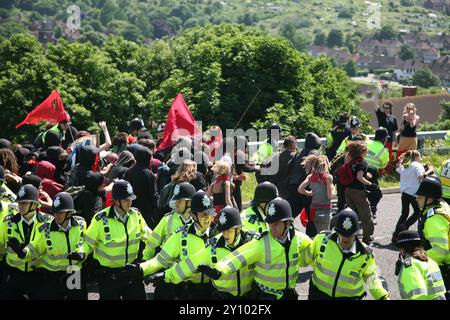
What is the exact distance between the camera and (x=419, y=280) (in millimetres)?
7656

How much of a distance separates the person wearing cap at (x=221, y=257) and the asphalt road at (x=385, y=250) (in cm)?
162

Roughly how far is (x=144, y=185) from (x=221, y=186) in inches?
39.3

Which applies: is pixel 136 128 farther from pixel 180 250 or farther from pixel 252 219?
pixel 180 250

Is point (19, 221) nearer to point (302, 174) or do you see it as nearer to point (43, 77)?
point (302, 174)

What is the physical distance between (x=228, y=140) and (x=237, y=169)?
3.35ft

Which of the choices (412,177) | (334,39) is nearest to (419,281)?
(412,177)

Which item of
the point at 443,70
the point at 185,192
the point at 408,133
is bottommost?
the point at 443,70

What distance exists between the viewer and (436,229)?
9266mm

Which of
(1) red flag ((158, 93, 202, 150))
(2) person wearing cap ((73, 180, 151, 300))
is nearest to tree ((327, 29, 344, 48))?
(1) red flag ((158, 93, 202, 150))

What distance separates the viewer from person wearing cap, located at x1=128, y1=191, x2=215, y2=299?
8.93 m

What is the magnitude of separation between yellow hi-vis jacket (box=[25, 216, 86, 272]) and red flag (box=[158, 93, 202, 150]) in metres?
4.75

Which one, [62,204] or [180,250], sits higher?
[62,204]

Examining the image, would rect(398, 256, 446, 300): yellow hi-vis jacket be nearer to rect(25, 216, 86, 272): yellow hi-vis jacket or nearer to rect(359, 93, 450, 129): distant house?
rect(25, 216, 86, 272): yellow hi-vis jacket

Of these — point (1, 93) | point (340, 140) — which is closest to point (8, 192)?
point (340, 140)
